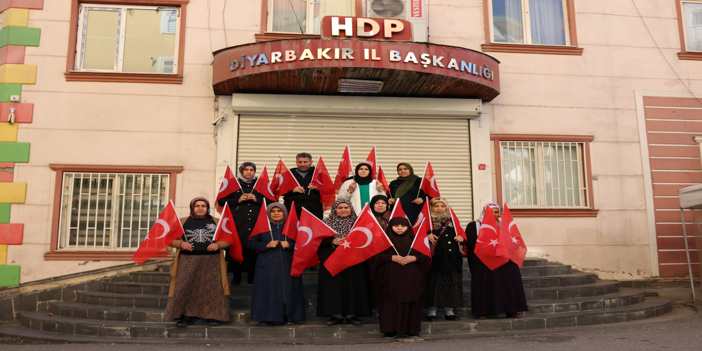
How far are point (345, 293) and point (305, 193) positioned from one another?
1872 millimetres

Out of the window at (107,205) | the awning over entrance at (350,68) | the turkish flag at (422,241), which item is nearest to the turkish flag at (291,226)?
the turkish flag at (422,241)

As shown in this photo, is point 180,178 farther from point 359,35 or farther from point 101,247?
point 359,35

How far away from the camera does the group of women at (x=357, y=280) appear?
6.55m

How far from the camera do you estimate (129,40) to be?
10773 mm

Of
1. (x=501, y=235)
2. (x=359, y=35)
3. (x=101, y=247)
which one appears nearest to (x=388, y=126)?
(x=359, y=35)

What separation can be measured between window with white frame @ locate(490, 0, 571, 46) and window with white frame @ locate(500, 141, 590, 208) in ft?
7.53

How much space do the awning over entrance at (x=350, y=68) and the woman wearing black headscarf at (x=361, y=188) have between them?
224 centimetres

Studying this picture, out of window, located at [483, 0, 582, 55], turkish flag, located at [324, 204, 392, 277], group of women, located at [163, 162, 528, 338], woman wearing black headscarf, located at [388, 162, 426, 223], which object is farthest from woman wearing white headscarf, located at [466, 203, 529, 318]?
window, located at [483, 0, 582, 55]

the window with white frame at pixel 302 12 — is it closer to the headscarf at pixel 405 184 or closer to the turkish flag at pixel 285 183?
the turkish flag at pixel 285 183

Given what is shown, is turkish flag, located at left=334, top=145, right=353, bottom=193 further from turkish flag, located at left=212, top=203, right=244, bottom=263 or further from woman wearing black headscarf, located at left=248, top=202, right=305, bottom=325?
turkish flag, located at left=212, top=203, right=244, bottom=263

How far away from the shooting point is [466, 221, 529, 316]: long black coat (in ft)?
23.7

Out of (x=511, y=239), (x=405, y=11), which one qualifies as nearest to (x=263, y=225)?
(x=511, y=239)

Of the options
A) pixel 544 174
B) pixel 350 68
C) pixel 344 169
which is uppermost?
pixel 350 68

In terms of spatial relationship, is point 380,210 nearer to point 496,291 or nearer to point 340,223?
point 340,223
